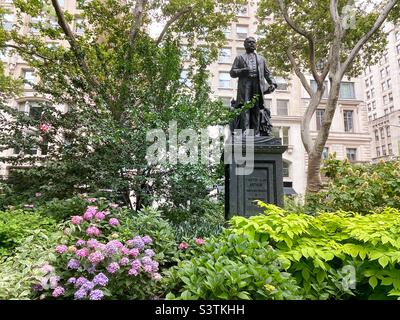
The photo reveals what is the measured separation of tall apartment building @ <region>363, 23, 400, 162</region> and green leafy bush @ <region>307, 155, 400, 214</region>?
4365 cm

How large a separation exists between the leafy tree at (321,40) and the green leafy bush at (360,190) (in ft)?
11.2

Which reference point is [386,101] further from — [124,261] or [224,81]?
[124,261]

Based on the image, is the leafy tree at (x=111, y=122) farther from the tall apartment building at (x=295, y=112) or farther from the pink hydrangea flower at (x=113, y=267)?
the tall apartment building at (x=295, y=112)

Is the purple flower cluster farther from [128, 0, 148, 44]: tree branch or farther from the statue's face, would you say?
[128, 0, 148, 44]: tree branch

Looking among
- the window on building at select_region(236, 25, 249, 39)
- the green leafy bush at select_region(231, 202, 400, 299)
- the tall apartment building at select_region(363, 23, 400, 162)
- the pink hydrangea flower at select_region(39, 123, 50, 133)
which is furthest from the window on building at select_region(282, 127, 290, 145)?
the green leafy bush at select_region(231, 202, 400, 299)

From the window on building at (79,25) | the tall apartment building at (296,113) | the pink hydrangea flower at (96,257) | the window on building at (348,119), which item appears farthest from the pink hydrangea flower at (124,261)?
the window on building at (348,119)

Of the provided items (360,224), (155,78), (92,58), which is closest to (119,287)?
(360,224)

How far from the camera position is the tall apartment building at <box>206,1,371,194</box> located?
29016 millimetres

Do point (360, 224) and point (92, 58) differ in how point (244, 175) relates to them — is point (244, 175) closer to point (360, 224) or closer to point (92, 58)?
point (360, 224)

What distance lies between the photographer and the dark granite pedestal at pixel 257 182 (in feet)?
19.3
